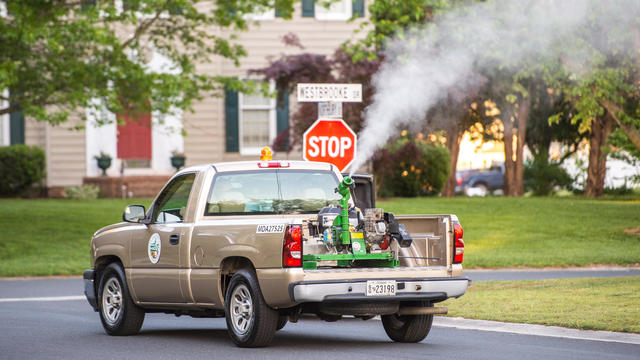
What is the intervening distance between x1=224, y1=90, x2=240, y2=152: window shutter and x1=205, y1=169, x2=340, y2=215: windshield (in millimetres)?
23119

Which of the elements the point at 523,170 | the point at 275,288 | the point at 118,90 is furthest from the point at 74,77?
the point at 523,170

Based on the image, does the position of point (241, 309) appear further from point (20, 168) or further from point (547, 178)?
point (547, 178)

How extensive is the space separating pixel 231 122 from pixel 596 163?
48.1ft

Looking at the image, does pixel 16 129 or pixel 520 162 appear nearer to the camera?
pixel 16 129

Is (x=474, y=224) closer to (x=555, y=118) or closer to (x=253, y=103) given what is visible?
(x=555, y=118)

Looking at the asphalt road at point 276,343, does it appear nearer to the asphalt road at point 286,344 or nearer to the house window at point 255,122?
the asphalt road at point 286,344

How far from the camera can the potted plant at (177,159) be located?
34.3 meters

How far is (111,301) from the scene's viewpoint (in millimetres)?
12977

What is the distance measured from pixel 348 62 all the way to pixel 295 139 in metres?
2.64

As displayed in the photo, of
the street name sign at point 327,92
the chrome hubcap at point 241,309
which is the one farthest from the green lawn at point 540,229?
the chrome hubcap at point 241,309

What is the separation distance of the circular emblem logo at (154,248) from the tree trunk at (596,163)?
102 ft

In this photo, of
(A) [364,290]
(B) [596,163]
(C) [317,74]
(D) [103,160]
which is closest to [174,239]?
(A) [364,290]

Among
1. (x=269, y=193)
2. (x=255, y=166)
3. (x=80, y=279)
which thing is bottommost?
(x=80, y=279)

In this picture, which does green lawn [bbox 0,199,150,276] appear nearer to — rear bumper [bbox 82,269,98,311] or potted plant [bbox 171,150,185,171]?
potted plant [bbox 171,150,185,171]
